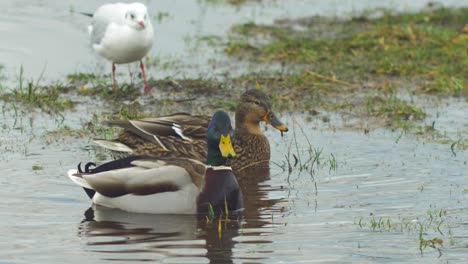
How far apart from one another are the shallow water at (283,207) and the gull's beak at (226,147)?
47cm

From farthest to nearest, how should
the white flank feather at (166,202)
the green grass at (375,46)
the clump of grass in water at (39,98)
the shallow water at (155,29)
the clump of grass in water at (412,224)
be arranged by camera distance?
1. the shallow water at (155,29)
2. the green grass at (375,46)
3. the clump of grass in water at (39,98)
4. the white flank feather at (166,202)
5. the clump of grass in water at (412,224)

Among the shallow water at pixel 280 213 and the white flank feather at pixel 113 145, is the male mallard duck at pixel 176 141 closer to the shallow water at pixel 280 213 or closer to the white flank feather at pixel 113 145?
the white flank feather at pixel 113 145

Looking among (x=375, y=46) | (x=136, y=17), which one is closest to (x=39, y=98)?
(x=136, y=17)

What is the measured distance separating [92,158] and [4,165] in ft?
2.84

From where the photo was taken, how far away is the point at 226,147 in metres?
8.99

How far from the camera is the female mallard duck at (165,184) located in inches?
346

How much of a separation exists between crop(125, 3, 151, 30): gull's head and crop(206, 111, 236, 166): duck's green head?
4.76m

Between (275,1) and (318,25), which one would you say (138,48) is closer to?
(318,25)

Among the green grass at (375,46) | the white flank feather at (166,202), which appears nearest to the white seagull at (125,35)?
the green grass at (375,46)

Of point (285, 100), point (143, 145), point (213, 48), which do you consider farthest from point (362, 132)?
point (213, 48)

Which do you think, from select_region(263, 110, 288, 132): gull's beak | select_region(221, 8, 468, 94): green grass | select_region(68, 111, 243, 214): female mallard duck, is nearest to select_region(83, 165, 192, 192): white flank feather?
select_region(68, 111, 243, 214): female mallard duck

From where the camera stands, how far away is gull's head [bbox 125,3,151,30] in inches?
535

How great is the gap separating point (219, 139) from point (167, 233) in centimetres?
105

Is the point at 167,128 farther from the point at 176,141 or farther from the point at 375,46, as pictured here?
the point at 375,46
